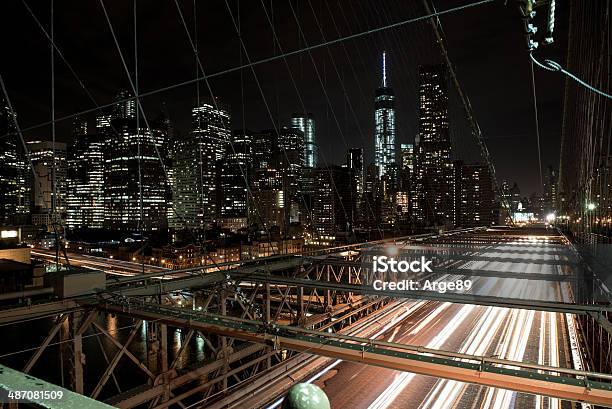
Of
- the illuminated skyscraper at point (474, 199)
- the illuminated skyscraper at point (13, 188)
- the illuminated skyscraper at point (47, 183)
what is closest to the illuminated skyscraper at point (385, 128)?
the illuminated skyscraper at point (474, 199)

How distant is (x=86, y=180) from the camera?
3875 inches

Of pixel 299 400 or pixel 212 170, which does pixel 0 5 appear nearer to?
pixel 299 400

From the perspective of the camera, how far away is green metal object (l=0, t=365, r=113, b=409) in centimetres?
123

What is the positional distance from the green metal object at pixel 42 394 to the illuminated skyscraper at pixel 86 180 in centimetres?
9310

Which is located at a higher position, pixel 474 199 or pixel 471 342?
pixel 474 199

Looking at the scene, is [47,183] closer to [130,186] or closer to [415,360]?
A: [415,360]

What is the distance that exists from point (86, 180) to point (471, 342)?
348ft

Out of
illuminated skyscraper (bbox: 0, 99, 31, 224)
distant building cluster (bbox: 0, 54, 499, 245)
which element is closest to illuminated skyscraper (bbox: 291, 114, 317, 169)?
distant building cluster (bbox: 0, 54, 499, 245)

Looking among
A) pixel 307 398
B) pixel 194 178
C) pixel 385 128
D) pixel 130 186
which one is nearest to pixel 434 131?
pixel 385 128

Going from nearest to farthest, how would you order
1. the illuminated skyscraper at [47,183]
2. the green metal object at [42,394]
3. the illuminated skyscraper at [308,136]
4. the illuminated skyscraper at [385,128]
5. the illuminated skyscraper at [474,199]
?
the green metal object at [42,394], the illuminated skyscraper at [47,183], the illuminated skyscraper at [385,128], the illuminated skyscraper at [474,199], the illuminated skyscraper at [308,136]

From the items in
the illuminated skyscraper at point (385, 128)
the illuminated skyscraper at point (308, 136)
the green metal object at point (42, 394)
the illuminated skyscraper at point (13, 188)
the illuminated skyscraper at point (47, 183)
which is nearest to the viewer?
the green metal object at point (42, 394)

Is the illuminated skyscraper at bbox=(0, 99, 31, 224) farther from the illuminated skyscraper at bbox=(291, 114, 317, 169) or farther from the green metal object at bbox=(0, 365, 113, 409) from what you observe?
the green metal object at bbox=(0, 365, 113, 409)

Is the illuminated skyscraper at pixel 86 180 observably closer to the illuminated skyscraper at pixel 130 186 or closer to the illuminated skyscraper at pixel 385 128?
the illuminated skyscraper at pixel 130 186

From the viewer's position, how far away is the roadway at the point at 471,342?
7047 mm
